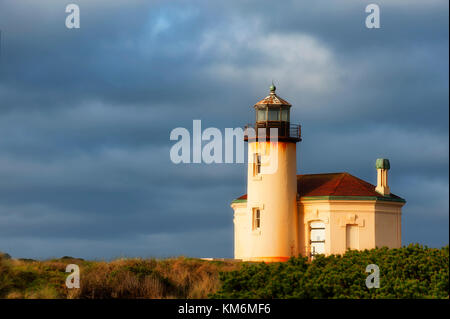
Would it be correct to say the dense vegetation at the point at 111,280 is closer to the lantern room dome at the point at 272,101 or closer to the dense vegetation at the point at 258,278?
the dense vegetation at the point at 258,278

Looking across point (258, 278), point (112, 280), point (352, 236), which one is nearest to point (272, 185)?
point (352, 236)

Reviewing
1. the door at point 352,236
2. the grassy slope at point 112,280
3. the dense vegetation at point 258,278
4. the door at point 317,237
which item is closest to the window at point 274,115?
the door at point 317,237

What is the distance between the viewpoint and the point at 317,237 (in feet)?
157

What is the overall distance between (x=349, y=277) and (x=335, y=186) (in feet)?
72.7

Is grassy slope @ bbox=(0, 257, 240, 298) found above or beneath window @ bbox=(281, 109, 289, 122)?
beneath

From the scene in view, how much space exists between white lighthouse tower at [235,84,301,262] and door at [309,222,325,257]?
3.06 feet

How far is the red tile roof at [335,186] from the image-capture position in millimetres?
48188

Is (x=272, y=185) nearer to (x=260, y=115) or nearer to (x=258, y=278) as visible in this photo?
(x=260, y=115)

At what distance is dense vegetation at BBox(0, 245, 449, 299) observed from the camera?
26188 millimetres

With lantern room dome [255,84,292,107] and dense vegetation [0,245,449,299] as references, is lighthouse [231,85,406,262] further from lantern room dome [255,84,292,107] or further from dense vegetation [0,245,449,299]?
dense vegetation [0,245,449,299]

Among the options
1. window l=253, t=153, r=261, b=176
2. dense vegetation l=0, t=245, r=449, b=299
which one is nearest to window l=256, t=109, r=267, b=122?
window l=253, t=153, r=261, b=176

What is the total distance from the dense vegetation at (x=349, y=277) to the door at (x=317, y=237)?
17773 millimetres

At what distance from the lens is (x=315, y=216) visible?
1889 inches
